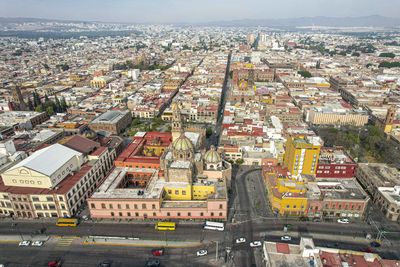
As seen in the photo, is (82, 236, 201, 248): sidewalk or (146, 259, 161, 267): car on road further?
(82, 236, 201, 248): sidewalk

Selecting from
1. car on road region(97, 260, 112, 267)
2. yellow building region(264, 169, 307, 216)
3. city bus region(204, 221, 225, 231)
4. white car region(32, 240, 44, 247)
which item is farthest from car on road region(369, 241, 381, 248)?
white car region(32, 240, 44, 247)

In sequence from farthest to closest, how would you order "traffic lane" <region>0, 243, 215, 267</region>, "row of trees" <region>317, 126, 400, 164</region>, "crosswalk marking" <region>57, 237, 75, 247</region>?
1. "row of trees" <region>317, 126, 400, 164</region>
2. "crosswalk marking" <region>57, 237, 75, 247</region>
3. "traffic lane" <region>0, 243, 215, 267</region>

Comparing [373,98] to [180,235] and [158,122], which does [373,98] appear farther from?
[180,235]

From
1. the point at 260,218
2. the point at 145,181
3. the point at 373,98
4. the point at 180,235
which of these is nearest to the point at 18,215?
the point at 145,181

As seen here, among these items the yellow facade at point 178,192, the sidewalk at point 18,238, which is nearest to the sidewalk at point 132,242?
the sidewalk at point 18,238

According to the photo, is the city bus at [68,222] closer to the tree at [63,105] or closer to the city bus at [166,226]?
the city bus at [166,226]

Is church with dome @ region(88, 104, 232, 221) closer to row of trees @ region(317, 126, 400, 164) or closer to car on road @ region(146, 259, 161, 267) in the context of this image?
car on road @ region(146, 259, 161, 267)

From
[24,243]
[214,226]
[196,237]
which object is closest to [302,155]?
[214,226]

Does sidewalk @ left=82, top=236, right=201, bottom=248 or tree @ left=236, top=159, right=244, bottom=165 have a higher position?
tree @ left=236, top=159, right=244, bottom=165
